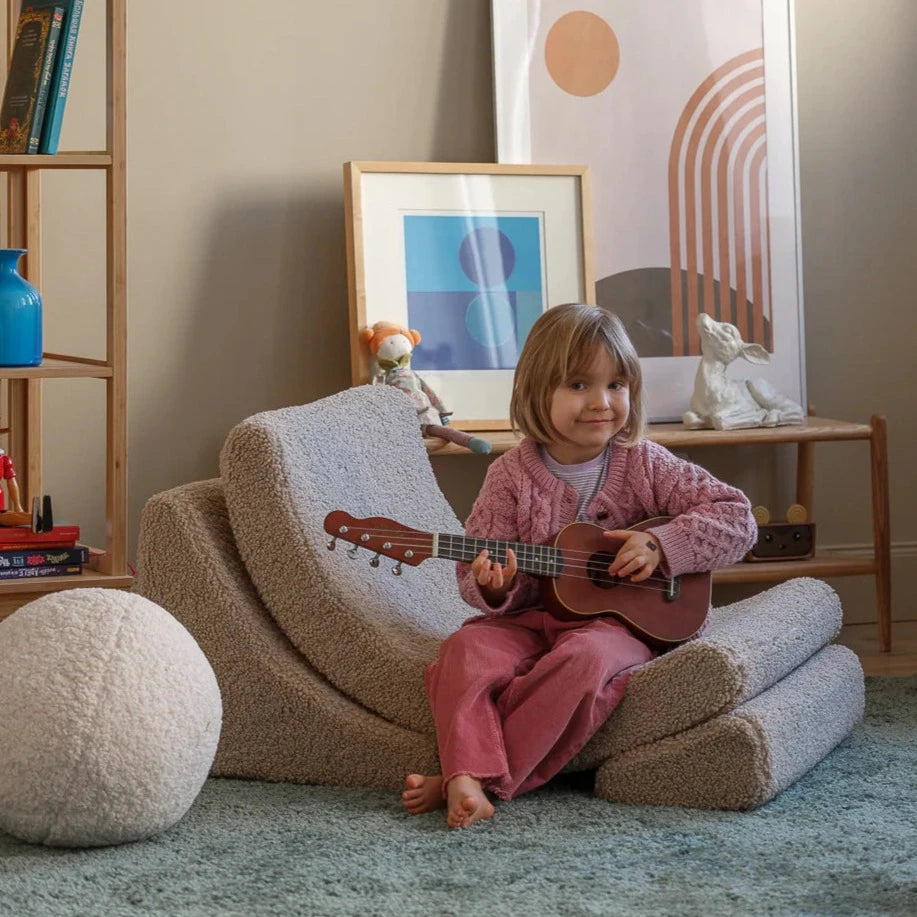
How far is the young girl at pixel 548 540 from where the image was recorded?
5.85 ft

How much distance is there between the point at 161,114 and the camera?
2.91 metres

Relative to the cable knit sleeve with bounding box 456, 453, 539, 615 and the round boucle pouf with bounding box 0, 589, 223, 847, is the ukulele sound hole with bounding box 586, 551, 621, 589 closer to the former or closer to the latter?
the cable knit sleeve with bounding box 456, 453, 539, 615

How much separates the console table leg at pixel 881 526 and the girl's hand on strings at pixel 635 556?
120 cm

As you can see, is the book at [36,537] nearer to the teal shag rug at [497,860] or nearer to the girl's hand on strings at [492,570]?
the teal shag rug at [497,860]

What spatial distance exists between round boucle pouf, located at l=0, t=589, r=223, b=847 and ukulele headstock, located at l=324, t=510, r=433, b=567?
11.0 inches

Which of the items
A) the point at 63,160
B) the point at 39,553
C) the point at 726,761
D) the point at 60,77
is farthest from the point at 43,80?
the point at 726,761

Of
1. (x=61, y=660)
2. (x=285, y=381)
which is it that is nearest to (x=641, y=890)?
(x=61, y=660)

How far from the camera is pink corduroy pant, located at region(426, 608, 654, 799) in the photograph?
5.83ft

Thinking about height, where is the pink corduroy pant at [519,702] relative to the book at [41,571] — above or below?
below

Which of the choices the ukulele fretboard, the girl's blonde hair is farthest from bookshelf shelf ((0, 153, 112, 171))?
the ukulele fretboard

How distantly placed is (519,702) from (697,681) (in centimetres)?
24

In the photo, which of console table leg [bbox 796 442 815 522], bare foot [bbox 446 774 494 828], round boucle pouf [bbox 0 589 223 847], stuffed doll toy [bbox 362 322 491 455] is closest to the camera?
round boucle pouf [bbox 0 589 223 847]

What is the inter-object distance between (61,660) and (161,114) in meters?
1.64

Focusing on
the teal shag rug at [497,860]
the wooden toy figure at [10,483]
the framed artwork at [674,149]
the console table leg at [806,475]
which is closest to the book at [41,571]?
the wooden toy figure at [10,483]
